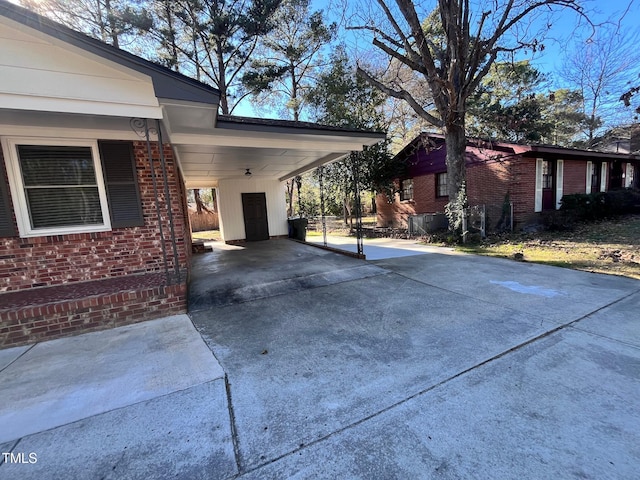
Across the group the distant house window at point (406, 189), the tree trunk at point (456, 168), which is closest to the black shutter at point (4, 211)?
the tree trunk at point (456, 168)

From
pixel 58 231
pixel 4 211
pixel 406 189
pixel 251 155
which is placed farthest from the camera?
pixel 406 189

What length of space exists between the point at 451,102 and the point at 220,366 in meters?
8.88

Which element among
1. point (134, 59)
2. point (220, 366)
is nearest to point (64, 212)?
point (134, 59)

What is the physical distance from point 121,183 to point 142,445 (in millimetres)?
4102

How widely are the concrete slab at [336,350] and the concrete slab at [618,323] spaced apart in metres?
0.44

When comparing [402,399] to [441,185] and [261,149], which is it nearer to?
[261,149]

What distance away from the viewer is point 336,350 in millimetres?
2857

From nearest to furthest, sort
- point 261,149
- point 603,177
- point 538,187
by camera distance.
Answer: point 261,149, point 538,187, point 603,177

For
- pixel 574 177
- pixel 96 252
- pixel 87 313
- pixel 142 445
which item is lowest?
pixel 142 445

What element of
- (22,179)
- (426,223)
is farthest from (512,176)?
(22,179)

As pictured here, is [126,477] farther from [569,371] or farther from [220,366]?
[569,371]

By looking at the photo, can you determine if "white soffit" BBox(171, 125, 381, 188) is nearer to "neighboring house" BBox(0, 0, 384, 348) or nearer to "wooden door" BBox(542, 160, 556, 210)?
"neighboring house" BBox(0, 0, 384, 348)

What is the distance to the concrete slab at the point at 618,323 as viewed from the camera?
9.46ft

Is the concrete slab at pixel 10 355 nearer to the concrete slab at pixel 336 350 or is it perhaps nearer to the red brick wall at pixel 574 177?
the concrete slab at pixel 336 350
